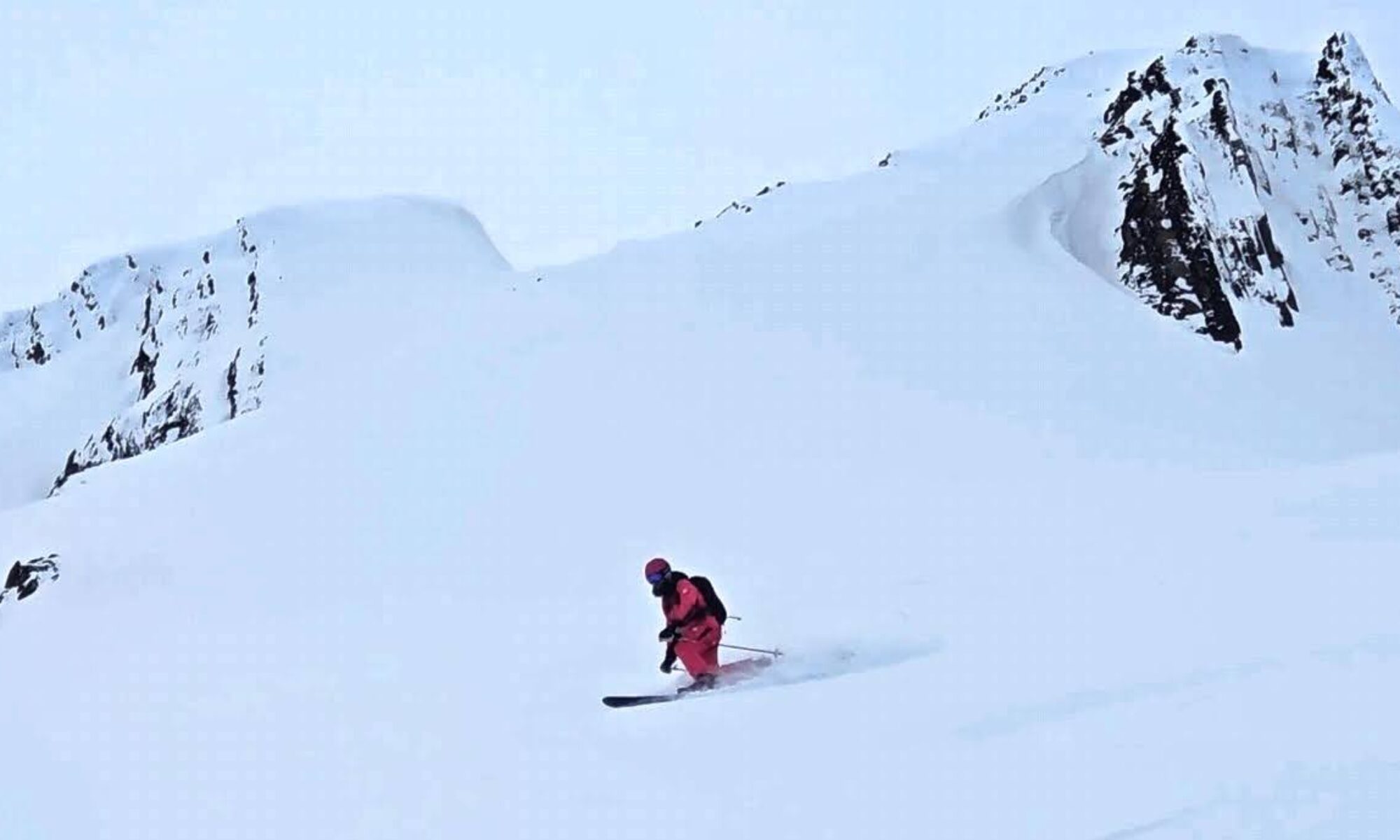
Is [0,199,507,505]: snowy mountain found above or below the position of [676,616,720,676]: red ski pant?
above

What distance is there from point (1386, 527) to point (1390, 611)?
2402mm

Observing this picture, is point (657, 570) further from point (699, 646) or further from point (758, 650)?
point (758, 650)

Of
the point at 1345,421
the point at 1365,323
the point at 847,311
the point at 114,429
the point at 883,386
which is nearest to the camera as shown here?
the point at 883,386

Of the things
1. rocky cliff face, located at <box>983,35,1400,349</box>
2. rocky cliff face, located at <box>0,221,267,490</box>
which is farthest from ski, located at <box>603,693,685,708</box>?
rocky cliff face, located at <box>0,221,267,490</box>

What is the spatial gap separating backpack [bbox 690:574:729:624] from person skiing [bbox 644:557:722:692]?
0.01 m

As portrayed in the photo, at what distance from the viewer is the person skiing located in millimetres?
9414

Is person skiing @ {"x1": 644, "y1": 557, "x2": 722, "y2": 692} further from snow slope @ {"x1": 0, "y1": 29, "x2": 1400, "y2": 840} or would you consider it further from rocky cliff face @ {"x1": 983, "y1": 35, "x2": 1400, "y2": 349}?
rocky cliff face @ {"x1": 983, "y1": 35, "x2": 1400, "y2": 349}

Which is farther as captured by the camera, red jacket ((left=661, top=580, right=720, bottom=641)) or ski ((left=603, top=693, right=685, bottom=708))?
red jacket ((left=661, top=580, right=720, bottom=641))

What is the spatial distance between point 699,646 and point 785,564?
3.90 m

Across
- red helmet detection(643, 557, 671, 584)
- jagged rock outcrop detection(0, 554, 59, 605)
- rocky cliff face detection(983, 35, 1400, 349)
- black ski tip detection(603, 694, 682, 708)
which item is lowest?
black ski tip detection(603, 694, 682, 708)

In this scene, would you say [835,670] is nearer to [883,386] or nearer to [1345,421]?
[883,386]

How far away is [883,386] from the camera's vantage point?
67.2 feet

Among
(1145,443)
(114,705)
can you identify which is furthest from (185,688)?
(1145,443)

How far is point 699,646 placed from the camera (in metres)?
9.45
